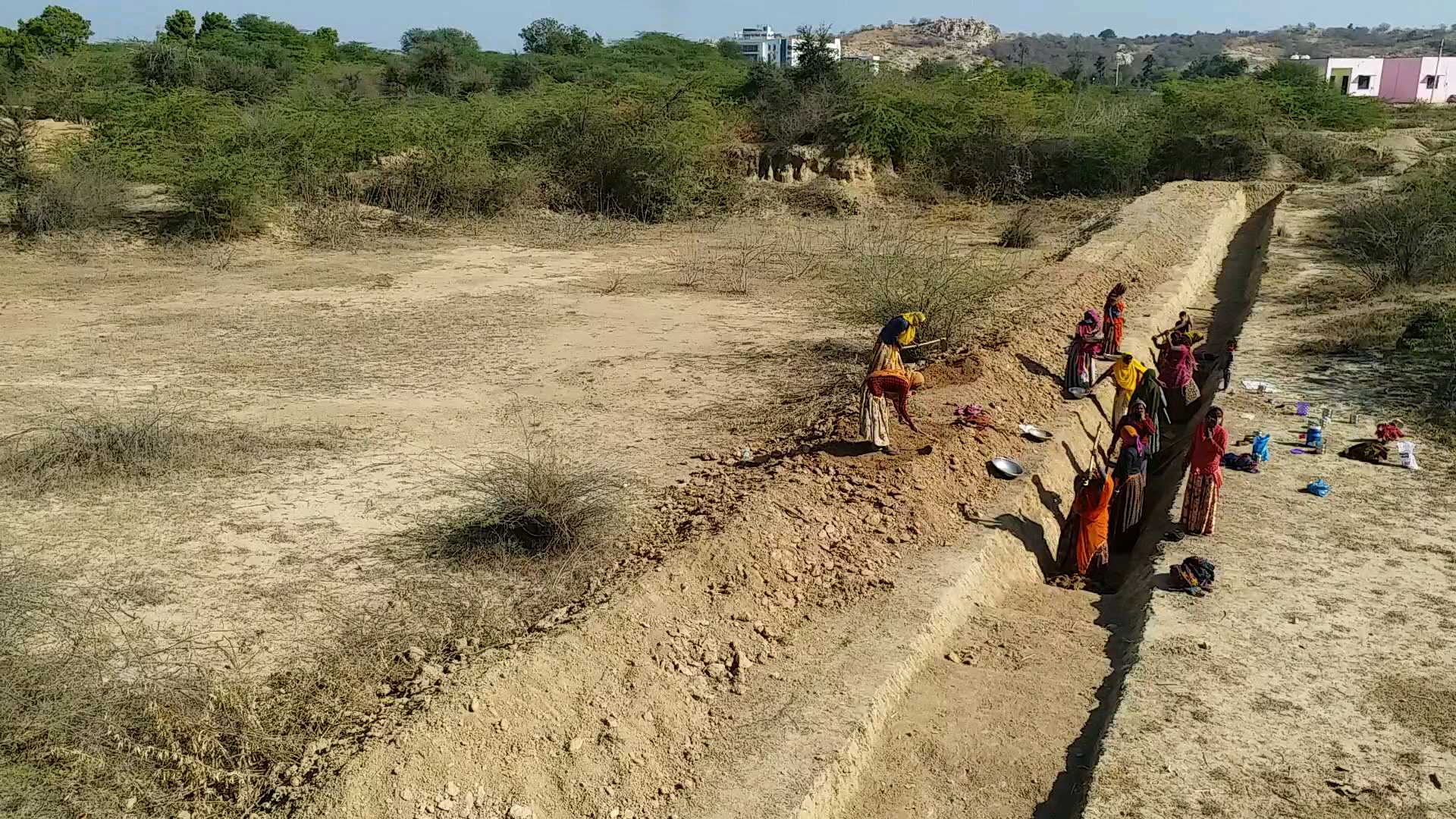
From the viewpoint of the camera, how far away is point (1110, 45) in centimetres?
18888

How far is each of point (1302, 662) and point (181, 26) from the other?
49.9 m

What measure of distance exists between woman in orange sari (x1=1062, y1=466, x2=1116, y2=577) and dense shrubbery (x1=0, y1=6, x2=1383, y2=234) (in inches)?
636

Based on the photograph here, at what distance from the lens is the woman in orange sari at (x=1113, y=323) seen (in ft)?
36.2

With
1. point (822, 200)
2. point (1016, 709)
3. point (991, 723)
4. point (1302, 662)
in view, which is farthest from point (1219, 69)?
Result: point (991, 723)

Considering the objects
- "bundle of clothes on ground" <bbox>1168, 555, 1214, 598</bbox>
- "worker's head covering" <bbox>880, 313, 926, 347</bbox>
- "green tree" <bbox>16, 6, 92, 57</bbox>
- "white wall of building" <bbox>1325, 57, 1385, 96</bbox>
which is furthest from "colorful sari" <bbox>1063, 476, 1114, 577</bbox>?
"white wall of building" <bbox>1325, 57, 1385, 96</bbox>

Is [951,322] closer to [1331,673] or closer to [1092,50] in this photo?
[1331,673]

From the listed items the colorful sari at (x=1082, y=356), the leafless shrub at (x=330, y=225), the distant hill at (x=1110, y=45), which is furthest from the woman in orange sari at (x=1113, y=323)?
the distant hill at (x=1110, y=45)

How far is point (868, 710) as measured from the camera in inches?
219

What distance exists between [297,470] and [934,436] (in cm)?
498

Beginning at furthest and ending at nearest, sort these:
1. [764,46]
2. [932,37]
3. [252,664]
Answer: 1. [932,37]
2. [764,46]
3. [252,664]

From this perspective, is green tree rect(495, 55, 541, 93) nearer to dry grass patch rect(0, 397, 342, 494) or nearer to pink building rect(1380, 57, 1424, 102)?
dry grass patch rect(0, 397, 342, 494)

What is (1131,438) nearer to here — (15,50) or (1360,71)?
(15,50)

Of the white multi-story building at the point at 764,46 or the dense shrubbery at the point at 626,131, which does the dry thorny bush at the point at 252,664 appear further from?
the white multi-story building at the point at 764,46

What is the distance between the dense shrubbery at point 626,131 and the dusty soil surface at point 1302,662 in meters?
17.1
